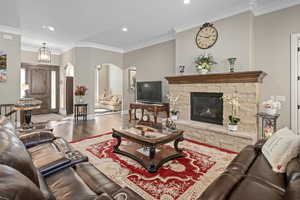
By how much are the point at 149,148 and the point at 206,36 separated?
335 cm

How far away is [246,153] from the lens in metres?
1.89

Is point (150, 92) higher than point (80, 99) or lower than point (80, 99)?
higher

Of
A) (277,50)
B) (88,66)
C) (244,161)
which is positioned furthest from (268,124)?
(88,66)

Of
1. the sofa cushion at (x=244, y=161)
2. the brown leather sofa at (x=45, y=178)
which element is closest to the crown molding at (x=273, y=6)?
the sofa cushion at (x=244, y=161)

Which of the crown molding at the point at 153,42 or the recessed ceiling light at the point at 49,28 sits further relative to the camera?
the crown molding at the point at 153,42

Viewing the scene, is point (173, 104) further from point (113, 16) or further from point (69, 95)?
point (69, 95)

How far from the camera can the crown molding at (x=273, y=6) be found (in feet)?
11.1

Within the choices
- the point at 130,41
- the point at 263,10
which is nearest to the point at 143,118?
the point at 130,41

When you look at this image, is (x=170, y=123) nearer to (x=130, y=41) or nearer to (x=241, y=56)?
(x=241, y=56)

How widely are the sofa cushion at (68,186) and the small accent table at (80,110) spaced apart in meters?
5.27

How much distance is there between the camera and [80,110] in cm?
646

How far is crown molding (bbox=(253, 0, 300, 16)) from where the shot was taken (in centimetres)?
339

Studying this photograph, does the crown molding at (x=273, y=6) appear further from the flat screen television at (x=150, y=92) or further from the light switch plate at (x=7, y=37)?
the light switch plate at (x=7, y=37)

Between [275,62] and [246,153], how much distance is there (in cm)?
277
